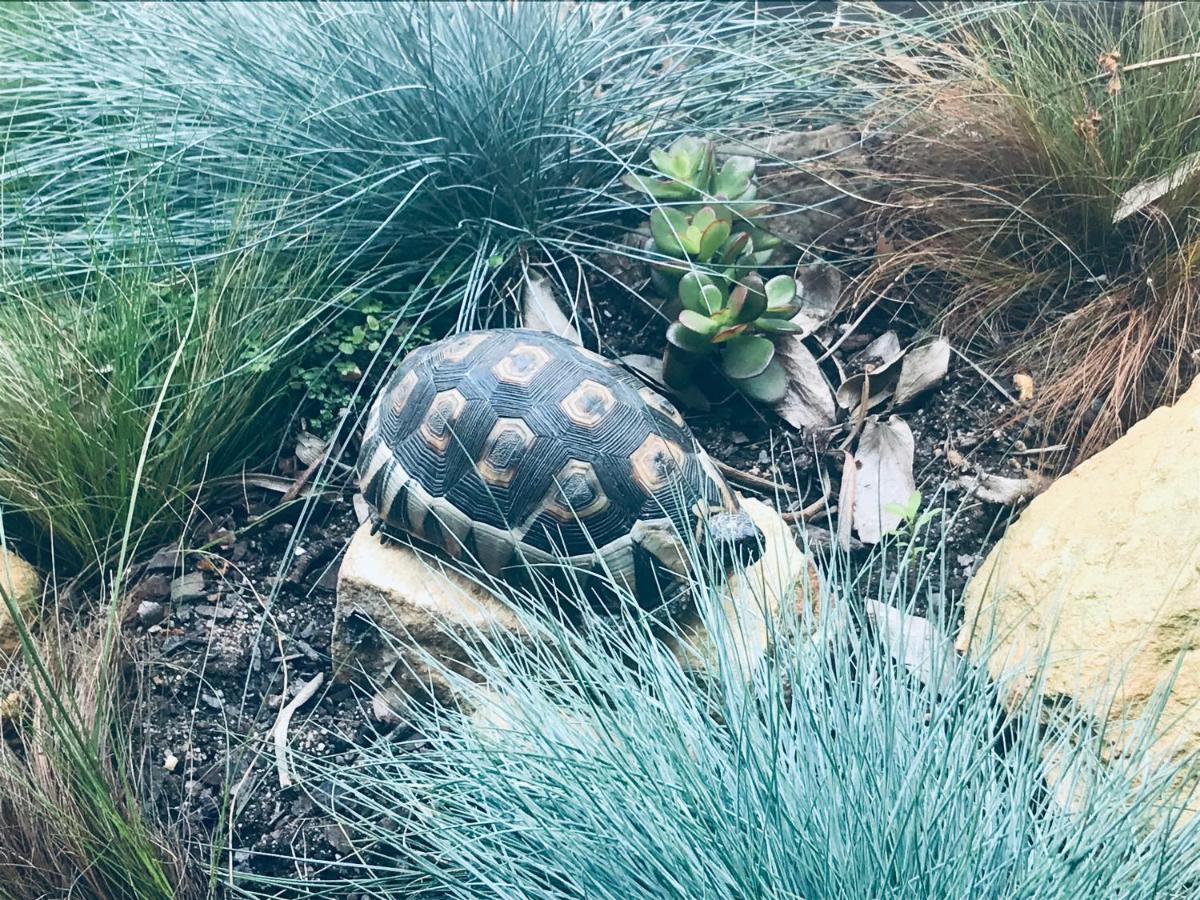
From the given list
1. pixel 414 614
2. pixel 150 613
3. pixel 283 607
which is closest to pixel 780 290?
pixel 414 614

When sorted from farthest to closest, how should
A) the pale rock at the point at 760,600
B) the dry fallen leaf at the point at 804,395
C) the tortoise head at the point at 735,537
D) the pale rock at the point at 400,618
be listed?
the dry fallen leaf at the point at 804,395 → the pale rock at the point at 400,618 → the tortoise head at the point at 735,537 → the pale rock at the point at 760,600

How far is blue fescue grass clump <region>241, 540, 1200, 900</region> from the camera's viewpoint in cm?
144

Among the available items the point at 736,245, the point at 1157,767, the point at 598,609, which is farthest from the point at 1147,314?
the point at 598,609

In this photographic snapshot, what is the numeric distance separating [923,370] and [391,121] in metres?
1.40

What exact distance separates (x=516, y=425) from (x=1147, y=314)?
1.35 meters

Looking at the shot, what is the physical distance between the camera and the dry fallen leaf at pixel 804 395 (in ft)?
7.63

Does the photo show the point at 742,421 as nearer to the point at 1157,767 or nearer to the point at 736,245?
the point at 736,245

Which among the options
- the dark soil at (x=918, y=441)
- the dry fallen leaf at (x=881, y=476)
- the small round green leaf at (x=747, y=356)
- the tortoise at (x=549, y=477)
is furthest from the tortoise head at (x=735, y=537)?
the small round green leaf at (x=747, y=356)

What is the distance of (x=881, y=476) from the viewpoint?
7.27ft

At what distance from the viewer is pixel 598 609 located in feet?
6.66

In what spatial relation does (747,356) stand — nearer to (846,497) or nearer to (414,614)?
(846,497)

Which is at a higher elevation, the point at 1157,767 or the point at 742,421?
the point at 742,421

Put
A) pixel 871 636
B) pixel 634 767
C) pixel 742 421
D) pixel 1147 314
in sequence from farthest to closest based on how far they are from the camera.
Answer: pixel 742 421, pixel 1147 314, pixel 871 636, pixel 634 767

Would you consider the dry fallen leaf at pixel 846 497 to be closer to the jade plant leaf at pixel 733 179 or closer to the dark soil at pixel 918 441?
the dark soil at pixel 918 441
